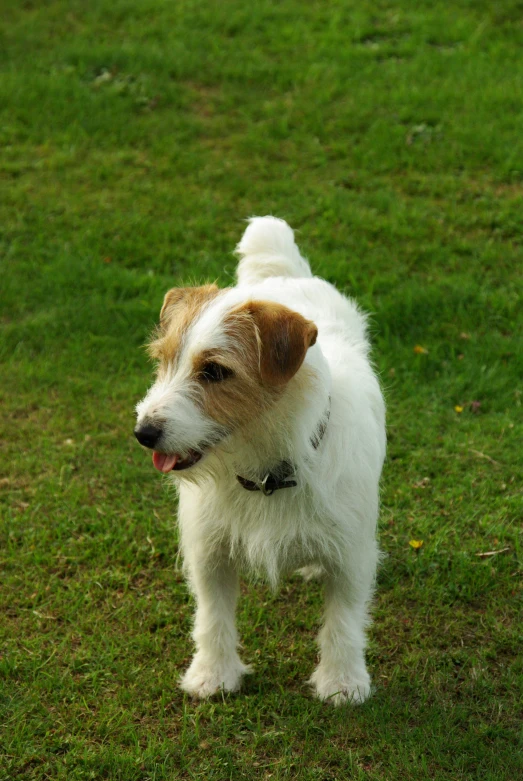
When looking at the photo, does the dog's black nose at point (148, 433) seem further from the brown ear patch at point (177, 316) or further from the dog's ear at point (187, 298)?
the dog's ear at point (187, 298)

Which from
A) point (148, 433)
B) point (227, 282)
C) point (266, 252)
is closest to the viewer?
point (148, 433)

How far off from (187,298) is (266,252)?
1.10 meters

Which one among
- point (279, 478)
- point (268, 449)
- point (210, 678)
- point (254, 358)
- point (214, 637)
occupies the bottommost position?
point (210, 678)

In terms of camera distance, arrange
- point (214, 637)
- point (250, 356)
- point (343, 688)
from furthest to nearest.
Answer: point (214, 637)
point (343, 688)
point (250, 356)

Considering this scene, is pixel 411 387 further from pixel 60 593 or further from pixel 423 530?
pixel 60 593

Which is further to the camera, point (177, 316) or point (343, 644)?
point (343, 644)

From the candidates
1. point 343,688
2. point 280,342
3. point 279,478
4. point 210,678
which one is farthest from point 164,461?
point 343,688

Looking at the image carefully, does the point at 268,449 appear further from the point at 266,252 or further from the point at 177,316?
the point at 266,252

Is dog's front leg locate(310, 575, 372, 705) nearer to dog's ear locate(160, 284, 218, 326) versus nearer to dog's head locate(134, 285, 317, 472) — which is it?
dog's head locate(134, 285, 317, 472)

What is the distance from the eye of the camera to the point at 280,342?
3.15 meters

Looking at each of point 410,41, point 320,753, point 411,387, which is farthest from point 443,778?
point 410,41

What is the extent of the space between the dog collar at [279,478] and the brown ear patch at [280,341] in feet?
1.13

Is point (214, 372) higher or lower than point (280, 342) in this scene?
lower

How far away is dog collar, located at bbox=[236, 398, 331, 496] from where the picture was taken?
341 centimetres
